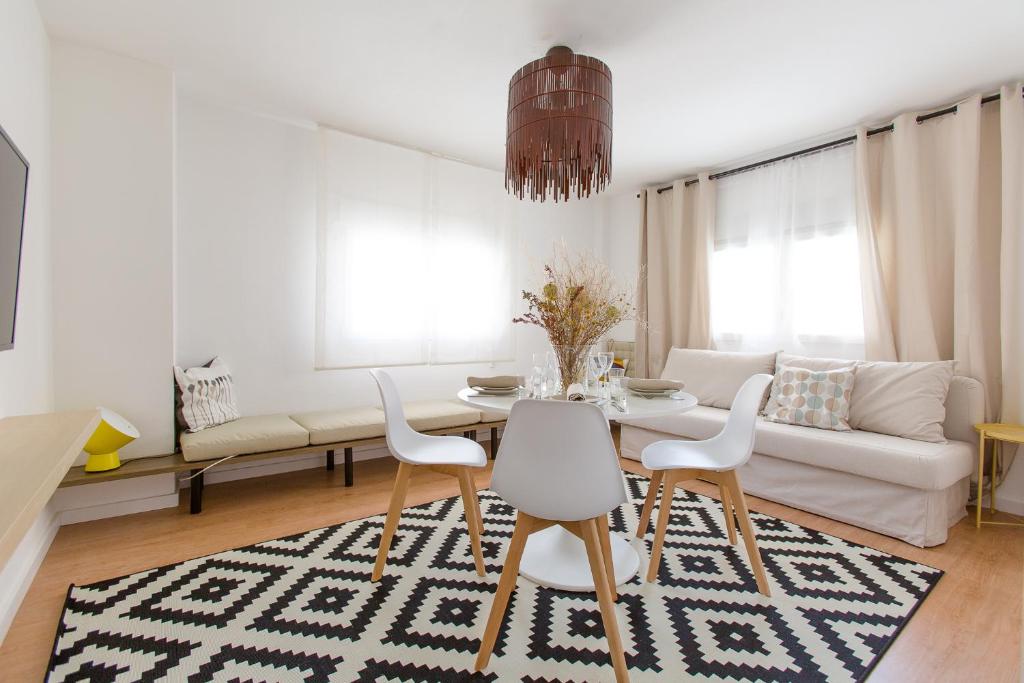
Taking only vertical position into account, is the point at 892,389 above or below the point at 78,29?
below

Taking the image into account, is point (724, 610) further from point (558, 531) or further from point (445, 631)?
point (445, 631)

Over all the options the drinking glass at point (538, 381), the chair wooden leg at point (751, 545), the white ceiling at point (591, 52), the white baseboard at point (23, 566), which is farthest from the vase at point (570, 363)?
the white baseboard at point (23, 566)

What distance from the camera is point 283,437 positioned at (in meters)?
2.96

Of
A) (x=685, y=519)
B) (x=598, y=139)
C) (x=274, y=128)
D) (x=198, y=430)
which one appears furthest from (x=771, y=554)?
(x=274, y=128)

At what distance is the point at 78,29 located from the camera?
2.42m

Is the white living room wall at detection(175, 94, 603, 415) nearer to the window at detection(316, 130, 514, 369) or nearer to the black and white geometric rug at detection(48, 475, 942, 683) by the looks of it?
the window at detection(316, 130, 514, 369)

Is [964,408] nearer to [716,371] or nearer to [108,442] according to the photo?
[716,371]

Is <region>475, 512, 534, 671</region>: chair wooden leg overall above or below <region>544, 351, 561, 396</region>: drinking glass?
below

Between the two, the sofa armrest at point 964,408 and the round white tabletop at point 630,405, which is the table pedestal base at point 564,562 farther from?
the sofa armrest at point 964,408

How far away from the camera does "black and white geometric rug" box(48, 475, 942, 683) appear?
1.56m

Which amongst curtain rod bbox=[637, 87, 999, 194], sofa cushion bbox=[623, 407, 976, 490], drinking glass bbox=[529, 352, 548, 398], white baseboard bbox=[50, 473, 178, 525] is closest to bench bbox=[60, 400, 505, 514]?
white baseboard bbox=[50, 473, 178, 525]

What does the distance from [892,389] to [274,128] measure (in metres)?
4.45

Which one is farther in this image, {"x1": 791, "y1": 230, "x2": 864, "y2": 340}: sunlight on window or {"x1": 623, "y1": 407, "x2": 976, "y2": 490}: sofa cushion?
{"x1": 791, "y1": 230, "x2": 864, "y2": 340}: sunlight on window

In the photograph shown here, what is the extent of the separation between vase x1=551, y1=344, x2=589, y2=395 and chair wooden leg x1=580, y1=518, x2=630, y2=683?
76 cm
